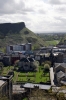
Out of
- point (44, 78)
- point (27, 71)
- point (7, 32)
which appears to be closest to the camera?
point (44, 78)

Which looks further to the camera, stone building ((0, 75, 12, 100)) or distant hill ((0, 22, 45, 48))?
distant hill ((0, 22, 45, 48))

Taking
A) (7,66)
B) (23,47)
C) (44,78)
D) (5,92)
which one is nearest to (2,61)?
(7,66)

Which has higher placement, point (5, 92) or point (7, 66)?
point (5, 92)

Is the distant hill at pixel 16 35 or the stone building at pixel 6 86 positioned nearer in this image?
the stone building at pixel 6 86

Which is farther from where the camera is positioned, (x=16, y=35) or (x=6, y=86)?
(x=16, y=35)

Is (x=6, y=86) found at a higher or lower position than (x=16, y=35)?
higher

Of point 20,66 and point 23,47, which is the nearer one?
point 20,66

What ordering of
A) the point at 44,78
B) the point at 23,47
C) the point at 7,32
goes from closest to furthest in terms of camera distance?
the point at 44,78 → the point at 23,47 → the point at 7,32

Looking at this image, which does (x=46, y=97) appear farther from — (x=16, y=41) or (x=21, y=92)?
(x=16, y=41)
